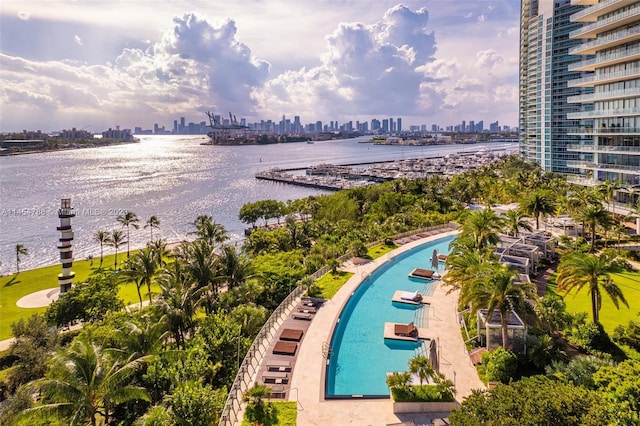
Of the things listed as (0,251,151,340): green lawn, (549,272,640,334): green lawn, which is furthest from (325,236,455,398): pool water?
(0,251,151,340): green lawn

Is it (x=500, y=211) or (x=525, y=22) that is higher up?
(x=525, y=22)

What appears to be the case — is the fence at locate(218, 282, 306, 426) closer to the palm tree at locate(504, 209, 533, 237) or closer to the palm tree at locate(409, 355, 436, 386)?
the palm tree at locate(409, 355, 436, 386)

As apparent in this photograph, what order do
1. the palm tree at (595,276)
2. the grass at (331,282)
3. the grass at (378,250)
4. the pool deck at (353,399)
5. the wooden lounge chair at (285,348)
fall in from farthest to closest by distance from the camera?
1. the grass at (378,250)
2. the grass at (331,282)
3. the palm tree at (595,276)
4. the wooden lounge chair at (285,348)
5. the pool deck at (353,399)

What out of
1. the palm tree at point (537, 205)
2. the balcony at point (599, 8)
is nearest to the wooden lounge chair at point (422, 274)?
the palm tree at point (537, 205)

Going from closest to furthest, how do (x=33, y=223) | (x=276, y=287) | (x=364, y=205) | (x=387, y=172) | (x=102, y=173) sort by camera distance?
1. (x=276, y=287)
2. (x=364, y=205)
3. (x=33, y=223)
4. (x=387, y=172)
5. (x=102, y=173)

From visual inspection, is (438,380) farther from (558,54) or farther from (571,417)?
(558,54)

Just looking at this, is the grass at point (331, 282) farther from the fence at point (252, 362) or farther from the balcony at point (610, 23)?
the balcony at point (610, 23)

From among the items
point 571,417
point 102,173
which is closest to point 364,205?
point 571,417
